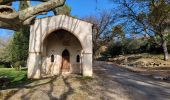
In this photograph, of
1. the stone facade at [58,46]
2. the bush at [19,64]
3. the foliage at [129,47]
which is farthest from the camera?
the foliage at [129,47]

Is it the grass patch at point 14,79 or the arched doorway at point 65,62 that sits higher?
the arched doorway at point 65,62

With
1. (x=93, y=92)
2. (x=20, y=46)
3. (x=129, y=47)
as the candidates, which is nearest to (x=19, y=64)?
(x=20, y=46)

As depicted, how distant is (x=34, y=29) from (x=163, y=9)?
1854 cm

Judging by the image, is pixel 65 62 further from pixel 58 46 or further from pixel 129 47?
pixel 129 47

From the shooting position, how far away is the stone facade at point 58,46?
2886cm

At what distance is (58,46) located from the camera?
107ft

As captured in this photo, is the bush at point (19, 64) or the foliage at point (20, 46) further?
the bush at point (19, 64)

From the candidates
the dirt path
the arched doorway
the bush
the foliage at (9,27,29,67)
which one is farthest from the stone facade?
the bush

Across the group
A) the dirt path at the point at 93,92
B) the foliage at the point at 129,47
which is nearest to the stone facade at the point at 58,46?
the dirt path at the point at 93,92

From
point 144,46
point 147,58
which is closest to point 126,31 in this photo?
point 147,58

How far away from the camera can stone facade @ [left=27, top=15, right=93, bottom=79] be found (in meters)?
28.9

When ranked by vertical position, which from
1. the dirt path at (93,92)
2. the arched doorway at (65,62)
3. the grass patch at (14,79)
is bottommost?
the dirt path at (93,92)

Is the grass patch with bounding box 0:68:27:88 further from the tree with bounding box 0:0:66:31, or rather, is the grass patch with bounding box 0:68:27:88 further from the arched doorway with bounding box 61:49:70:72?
the tree with bounding box 0:0:66:31

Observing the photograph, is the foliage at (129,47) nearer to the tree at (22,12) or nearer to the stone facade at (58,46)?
the stone facade at (58,46)
